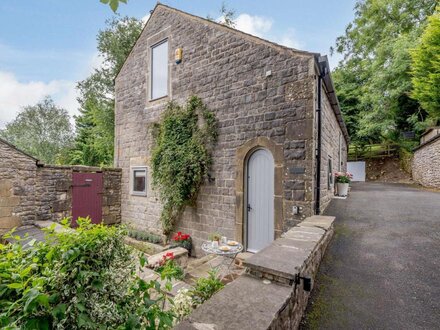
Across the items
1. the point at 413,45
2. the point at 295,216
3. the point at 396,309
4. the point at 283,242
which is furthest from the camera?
the point at 413,45

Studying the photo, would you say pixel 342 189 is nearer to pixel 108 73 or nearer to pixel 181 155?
pixel 181 155

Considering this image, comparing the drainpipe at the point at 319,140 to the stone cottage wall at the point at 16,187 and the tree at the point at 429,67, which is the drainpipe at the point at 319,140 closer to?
the stone cottage wall at the point at 16,187

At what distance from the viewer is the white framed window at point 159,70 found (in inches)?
302

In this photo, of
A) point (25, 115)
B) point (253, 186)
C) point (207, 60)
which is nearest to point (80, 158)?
point (25, 115)

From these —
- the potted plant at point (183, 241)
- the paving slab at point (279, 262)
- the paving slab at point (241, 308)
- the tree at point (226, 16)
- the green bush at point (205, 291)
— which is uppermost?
the tree at point (226, 16)

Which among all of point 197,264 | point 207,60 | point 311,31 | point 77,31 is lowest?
point 197,264

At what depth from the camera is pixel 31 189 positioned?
22.2 ft

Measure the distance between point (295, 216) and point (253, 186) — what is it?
4.02 feet

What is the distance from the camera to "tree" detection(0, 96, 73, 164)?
2178cm

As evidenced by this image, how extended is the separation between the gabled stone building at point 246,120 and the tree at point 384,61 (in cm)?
1158

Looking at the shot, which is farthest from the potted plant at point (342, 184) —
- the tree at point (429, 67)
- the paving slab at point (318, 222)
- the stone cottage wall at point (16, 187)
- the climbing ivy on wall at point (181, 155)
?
the stone cottage wall at point (16, 187)

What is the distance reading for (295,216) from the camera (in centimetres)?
466

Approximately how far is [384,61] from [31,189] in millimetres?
22120

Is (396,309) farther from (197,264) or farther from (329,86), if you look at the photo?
(329,86)
